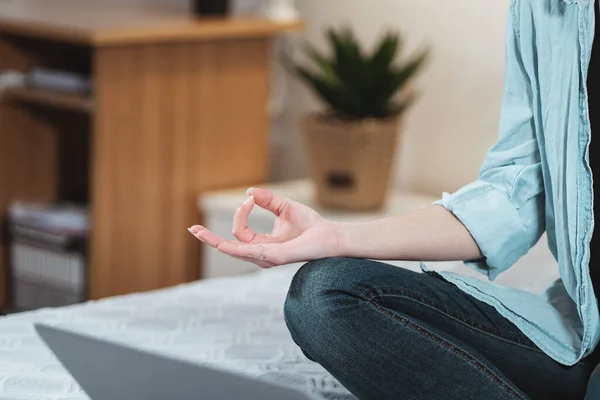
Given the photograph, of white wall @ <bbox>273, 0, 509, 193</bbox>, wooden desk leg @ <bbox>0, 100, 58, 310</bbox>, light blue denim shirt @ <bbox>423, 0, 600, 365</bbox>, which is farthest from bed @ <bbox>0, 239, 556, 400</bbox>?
wooden desk leg @ <bbox>0, 100, 58, 310</bbox>

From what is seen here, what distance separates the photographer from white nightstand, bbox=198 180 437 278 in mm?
2406

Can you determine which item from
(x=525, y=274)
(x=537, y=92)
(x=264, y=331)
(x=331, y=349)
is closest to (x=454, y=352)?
(x=331, y=349)

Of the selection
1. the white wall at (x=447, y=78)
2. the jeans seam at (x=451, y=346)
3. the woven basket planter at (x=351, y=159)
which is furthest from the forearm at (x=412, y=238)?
the white wall at (x=447, y=78)

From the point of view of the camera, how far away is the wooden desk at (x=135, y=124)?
2393mm

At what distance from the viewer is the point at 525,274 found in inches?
72.1

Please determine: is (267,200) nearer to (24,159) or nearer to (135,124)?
(135,124)

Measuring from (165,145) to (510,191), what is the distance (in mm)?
1368

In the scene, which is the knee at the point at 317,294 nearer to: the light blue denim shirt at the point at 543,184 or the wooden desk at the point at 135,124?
the light blue denim shirt at the point at 543,184

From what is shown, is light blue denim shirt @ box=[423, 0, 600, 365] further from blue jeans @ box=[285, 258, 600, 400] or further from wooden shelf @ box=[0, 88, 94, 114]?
wooden shelf @ box=[0, 88, 94, 114]

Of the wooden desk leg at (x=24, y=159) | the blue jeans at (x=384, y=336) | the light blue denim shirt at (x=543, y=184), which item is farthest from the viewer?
the wooden desk leg at (x=24, y=159)

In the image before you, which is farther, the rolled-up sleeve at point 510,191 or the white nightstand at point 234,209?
the white nightstand at point 234,209

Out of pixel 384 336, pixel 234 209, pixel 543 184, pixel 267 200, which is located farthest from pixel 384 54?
pixel 384 336

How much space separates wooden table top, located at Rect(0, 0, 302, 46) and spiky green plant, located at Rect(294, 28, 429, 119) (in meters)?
0.25

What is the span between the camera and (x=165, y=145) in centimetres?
250
